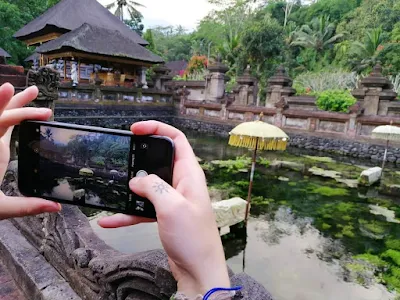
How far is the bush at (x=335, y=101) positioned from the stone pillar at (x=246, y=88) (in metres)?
4.22

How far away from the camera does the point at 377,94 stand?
13.1 metres

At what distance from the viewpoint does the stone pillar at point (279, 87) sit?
16.5 m

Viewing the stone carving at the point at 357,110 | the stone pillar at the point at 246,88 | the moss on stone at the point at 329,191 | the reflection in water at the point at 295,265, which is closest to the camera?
the reflection in water at the point at 295,265

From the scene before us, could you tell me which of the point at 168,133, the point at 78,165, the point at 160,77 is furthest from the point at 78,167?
the point at 160,77

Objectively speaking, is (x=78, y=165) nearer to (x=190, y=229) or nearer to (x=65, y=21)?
(x=190, y=229)

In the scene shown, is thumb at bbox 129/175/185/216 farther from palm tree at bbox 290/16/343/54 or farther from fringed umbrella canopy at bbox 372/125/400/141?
palm tree at bbox 290/16/343/54

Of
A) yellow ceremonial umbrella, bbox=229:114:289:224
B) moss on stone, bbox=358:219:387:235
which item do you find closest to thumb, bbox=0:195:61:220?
yellow ceremonial umbrella, bbox=229:114:289:224

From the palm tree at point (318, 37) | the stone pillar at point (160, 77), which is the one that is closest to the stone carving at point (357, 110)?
the stone pillar at point (160, 77)

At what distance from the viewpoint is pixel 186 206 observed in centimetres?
95

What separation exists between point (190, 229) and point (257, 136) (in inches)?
173

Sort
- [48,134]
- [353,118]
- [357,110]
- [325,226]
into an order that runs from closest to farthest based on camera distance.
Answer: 1. [48,134]
2. [325,226]
3. [357,110]
4. [353,118]

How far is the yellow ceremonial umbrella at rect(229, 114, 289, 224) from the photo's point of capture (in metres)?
5.24

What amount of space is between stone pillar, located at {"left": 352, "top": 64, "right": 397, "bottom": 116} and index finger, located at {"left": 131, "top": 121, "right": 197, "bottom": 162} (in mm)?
13641

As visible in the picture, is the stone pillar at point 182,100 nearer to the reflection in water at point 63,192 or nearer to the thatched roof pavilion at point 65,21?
the thatched roof pavilion at point 65,21
